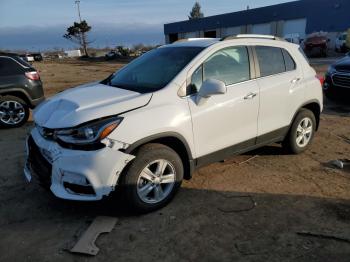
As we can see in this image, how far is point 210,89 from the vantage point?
398cm

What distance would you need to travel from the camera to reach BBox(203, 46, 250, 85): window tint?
171 inches

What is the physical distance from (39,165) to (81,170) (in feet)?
2.11

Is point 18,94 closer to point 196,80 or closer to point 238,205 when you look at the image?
point 196,80

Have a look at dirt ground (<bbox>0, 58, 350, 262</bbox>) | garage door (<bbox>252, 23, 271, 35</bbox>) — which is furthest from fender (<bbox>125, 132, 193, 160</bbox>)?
garage door (<bbox>252, 23, 271, 35</bbox>)

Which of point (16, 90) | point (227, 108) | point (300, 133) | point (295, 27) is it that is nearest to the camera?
point (227, 108)

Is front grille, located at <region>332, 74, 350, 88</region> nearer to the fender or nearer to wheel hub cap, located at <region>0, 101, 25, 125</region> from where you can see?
the fender

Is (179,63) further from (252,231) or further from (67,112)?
(252,231)

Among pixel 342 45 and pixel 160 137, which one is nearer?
pixel 160 137

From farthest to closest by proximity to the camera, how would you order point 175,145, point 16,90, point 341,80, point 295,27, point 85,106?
1. point 295,27
2. point 341,80
3. point 16,90
4. point 175,145
5. point 85,106

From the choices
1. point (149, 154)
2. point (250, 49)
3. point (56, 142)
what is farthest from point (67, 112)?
point (250, 49)

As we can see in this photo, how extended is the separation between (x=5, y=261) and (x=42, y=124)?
1.35 metres

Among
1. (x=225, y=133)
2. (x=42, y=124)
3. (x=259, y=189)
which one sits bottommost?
(x=259, y=189)

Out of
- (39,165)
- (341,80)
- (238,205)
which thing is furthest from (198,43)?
(341,80)

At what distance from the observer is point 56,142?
145 inches
